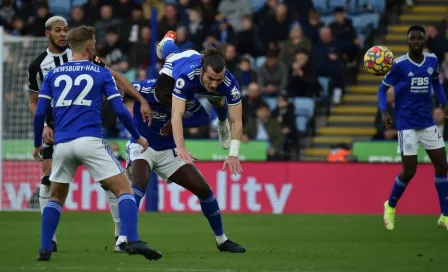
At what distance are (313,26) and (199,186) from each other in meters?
12.3

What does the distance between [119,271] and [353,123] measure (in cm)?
1360

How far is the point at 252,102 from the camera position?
2142 centimetres

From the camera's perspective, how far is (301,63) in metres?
21.7

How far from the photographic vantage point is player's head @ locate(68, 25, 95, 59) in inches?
377

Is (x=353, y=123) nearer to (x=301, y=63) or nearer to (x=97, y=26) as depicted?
(x=301, y=63)

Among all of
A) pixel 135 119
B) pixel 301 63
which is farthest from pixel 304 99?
pixel 135 119

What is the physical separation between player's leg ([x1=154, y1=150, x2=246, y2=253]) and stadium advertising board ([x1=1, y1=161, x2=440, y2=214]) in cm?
807

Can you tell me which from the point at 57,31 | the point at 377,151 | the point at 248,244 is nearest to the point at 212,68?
the point at 57,31

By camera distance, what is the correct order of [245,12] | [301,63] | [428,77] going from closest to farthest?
1. [428,77]
2. [301,63]
3. [245,12]

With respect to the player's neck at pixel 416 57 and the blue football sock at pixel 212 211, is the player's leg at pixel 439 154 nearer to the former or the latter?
the player's neck at pixel 416 57

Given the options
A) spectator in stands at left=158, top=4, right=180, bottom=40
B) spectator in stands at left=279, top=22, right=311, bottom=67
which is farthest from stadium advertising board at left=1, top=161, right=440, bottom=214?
spectator in stands at left=158, top=4, right=180, bottom=40

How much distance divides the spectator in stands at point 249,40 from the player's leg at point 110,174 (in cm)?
1334

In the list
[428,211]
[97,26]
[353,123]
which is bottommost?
[428,211]

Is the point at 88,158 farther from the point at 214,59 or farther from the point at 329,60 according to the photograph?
the point at 329,60
